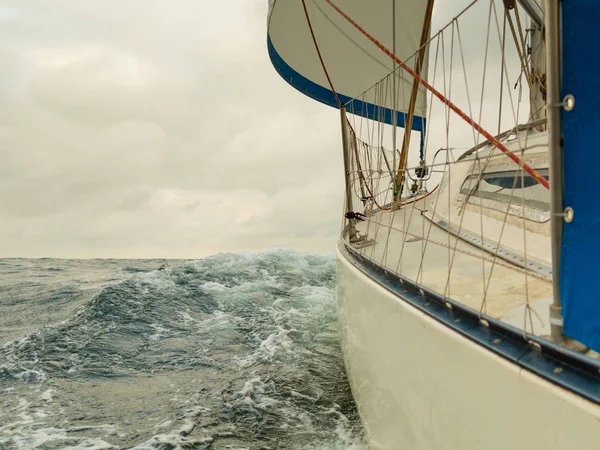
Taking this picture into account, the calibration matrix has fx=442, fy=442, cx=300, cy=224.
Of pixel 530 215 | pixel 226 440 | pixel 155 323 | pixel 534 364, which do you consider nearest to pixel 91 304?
pixel 155 323

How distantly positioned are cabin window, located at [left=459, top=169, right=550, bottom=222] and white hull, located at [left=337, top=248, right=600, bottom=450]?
2.50 ft

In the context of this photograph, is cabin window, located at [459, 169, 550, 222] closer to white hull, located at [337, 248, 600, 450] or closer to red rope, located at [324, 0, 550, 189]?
red rope, located at [324, 0, 550, 189]

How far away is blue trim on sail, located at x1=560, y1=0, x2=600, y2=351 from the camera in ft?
3.39

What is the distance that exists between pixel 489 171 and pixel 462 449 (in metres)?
2.59

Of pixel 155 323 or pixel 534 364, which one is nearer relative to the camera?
pixel 534 364

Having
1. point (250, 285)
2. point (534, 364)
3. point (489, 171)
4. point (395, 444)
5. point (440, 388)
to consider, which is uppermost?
point (489, 171)

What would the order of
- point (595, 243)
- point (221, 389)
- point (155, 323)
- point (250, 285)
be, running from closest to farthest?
point (595, 243), point (221, 389), point (155, 323), point (250, 285)

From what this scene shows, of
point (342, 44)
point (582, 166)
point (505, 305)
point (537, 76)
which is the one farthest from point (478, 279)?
point (342, 44)

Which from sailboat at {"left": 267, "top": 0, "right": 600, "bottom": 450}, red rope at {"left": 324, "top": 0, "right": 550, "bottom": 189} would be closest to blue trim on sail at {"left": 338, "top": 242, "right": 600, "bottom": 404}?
sailboat at {"left": 267, "top": 0, "right": 600, "bottom": 450}

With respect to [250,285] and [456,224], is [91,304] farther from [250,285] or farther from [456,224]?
[456,224]

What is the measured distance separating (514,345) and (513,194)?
172 cm

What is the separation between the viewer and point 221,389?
454cm

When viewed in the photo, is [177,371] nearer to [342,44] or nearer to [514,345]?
[514,345]

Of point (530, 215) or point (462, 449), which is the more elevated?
point (530, 215)
